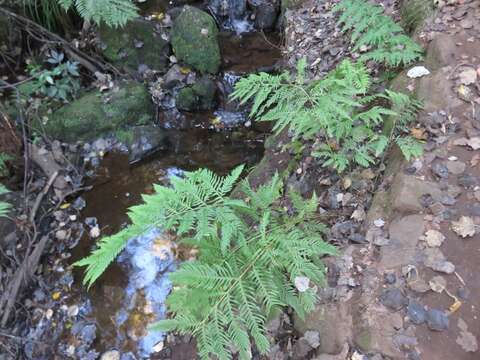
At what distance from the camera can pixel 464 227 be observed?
101 inches

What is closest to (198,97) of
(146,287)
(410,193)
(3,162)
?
(3,162)

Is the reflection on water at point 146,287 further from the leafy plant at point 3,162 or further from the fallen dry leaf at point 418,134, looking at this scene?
the fallen dry leaf at point 418,134

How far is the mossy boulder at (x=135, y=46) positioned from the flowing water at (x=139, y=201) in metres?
1.03

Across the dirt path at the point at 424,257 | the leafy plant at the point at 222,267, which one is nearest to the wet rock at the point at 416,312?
the dirt path at the point at 424,257

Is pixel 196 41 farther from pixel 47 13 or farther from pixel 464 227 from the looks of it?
pixel 464 227

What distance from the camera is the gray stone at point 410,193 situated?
279 cm

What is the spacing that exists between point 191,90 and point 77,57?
70.0 inches

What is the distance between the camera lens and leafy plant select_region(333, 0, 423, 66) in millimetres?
3457

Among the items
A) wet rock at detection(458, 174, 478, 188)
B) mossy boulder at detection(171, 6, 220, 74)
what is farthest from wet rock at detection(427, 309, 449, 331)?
mossy boulder at detection(171, 6, 220, 74)

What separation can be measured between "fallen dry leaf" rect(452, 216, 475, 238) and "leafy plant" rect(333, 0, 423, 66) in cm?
151

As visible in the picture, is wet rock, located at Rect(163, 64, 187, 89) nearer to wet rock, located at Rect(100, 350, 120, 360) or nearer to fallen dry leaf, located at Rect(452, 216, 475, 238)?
wet rock, located at Rect(100, 350, 120, 360)

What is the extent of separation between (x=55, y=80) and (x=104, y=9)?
1.79 meters

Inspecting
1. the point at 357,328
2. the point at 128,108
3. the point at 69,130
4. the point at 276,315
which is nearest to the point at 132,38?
the point at 128,108

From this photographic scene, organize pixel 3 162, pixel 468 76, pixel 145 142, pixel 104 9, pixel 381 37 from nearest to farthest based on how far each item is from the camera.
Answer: pixel 468 76
pixel 381 37
pixel 104 9
pixel 3 162
pixel 145 142
